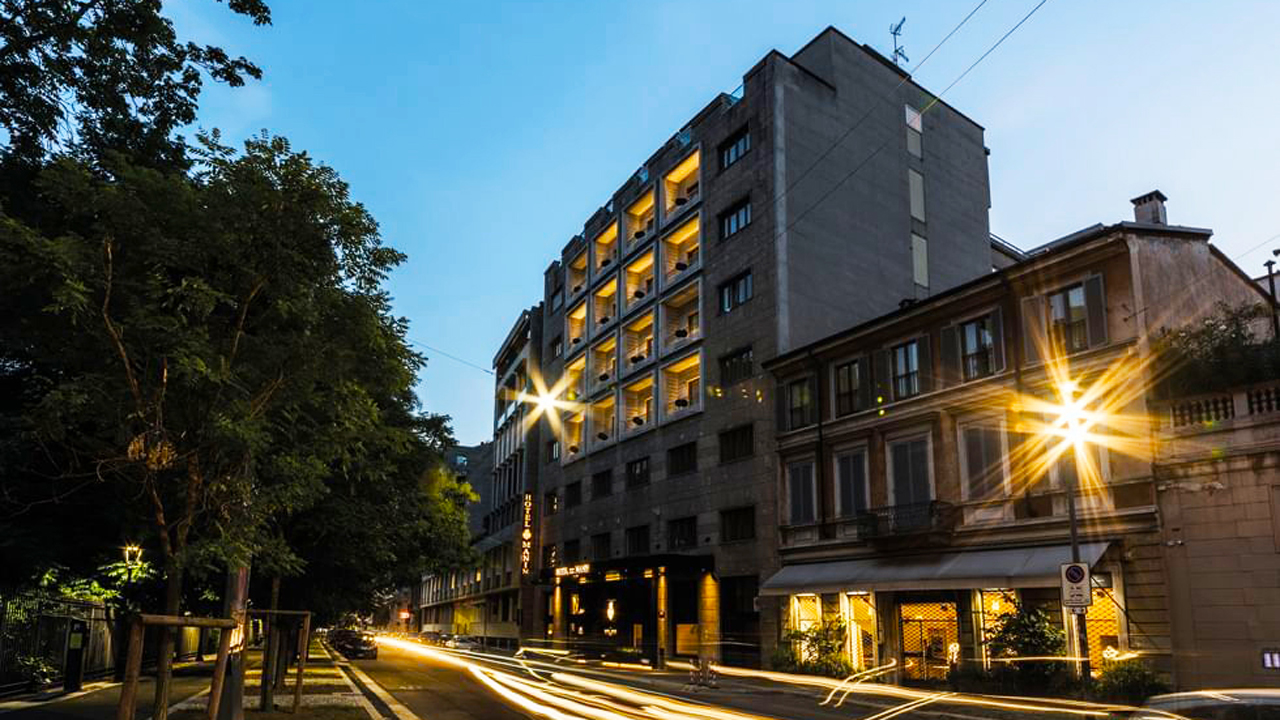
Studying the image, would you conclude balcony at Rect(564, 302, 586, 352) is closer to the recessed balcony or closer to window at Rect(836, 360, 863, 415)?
the recessed balcony

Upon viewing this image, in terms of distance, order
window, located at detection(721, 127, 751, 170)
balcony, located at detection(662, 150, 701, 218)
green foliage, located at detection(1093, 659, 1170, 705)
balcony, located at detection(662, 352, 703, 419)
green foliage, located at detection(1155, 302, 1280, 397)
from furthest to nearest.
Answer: balcony, located at detection(662, 150, 701, 218) → balcony, located at detection(662, 352, 703, 419) → window, located at detection(721, 127, 751, 170) → green foliage, located at detection(1093, 659, 1170, 705) → green foliage, located at detection(1155, 302, 1280, 397)

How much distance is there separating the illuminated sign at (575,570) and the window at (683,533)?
5.11 m

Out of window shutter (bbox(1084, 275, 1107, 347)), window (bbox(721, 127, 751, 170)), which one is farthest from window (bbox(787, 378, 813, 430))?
window (bbox(721, 127, 751, 170))

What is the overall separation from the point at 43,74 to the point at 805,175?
33674mm

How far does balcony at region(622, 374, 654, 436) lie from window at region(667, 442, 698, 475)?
15.0 ft

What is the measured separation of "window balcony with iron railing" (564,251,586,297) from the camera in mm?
62281

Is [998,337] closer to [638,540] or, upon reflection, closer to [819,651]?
[819,651]

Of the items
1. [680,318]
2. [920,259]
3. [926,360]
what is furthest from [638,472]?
[926,360]

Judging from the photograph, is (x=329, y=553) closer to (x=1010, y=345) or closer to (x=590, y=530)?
(x=1010, y=345)

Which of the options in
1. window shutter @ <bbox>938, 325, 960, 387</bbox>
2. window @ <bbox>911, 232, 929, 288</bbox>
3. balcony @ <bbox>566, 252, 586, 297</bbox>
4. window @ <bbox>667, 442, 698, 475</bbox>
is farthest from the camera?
balcony @ <bbox>566, 252, 586, 297</bbox>

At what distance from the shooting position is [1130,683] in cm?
2248

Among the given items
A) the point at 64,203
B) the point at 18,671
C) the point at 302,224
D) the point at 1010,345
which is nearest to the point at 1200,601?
the point at 1010,345

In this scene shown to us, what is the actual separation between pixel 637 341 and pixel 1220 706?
153ft

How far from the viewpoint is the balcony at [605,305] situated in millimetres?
56469
